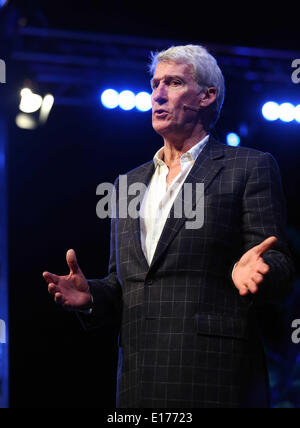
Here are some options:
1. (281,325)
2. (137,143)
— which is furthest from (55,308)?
(281,325)

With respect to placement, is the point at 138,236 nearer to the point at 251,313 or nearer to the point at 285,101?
the point at 251,313

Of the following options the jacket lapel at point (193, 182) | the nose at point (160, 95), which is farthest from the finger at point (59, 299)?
the nose at point (160, 95)

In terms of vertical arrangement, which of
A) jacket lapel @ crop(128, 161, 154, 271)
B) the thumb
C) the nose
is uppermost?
the nose

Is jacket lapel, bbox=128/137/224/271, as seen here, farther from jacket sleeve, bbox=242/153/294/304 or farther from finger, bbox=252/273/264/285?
finger, bbox=252/273/264/285

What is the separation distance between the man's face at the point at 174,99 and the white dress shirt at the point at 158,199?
103 millimetres

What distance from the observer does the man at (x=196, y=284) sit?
5.99 feet

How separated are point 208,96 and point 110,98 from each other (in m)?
2.66

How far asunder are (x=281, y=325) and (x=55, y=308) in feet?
7.16

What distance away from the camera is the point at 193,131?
2359mm

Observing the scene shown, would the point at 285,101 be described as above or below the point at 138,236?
above

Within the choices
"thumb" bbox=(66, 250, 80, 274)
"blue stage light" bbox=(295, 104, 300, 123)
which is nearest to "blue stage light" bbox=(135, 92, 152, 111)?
"blue stage light" bbox=(295, 104, 300, 123)

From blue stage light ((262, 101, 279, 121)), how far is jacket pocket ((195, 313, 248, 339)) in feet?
11.5

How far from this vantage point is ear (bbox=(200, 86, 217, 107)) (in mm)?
2418
